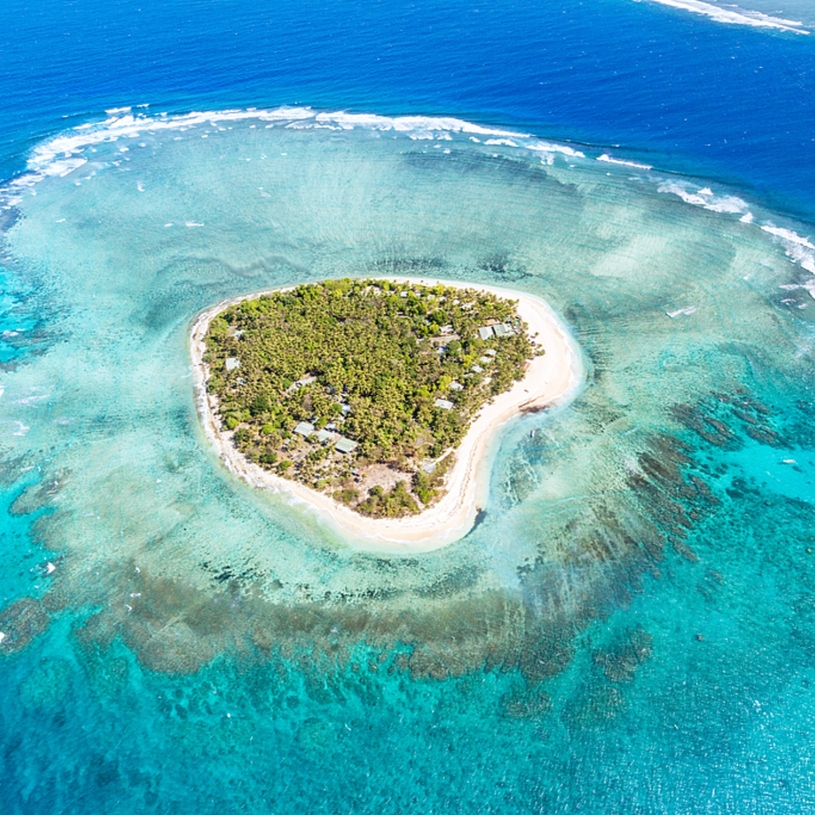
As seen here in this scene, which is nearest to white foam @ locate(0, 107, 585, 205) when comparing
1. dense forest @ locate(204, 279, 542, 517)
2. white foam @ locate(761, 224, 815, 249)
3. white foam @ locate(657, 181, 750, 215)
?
white foam @ locate(657, 181, 750, 215)

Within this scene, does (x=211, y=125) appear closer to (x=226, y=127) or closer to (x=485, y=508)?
(x=226, y=127)

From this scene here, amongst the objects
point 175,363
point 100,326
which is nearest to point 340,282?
point 175,363

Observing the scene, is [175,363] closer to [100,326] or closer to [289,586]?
[100,326]

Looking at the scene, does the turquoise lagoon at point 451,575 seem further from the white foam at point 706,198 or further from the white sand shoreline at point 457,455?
the white foam at point 706,198

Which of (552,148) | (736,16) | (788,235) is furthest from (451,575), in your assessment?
(736,16)

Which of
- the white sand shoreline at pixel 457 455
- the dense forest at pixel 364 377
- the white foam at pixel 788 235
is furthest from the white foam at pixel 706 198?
the dense forest at pixel 364 377

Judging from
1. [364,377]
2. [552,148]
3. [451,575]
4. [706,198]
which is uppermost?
[552,148]
